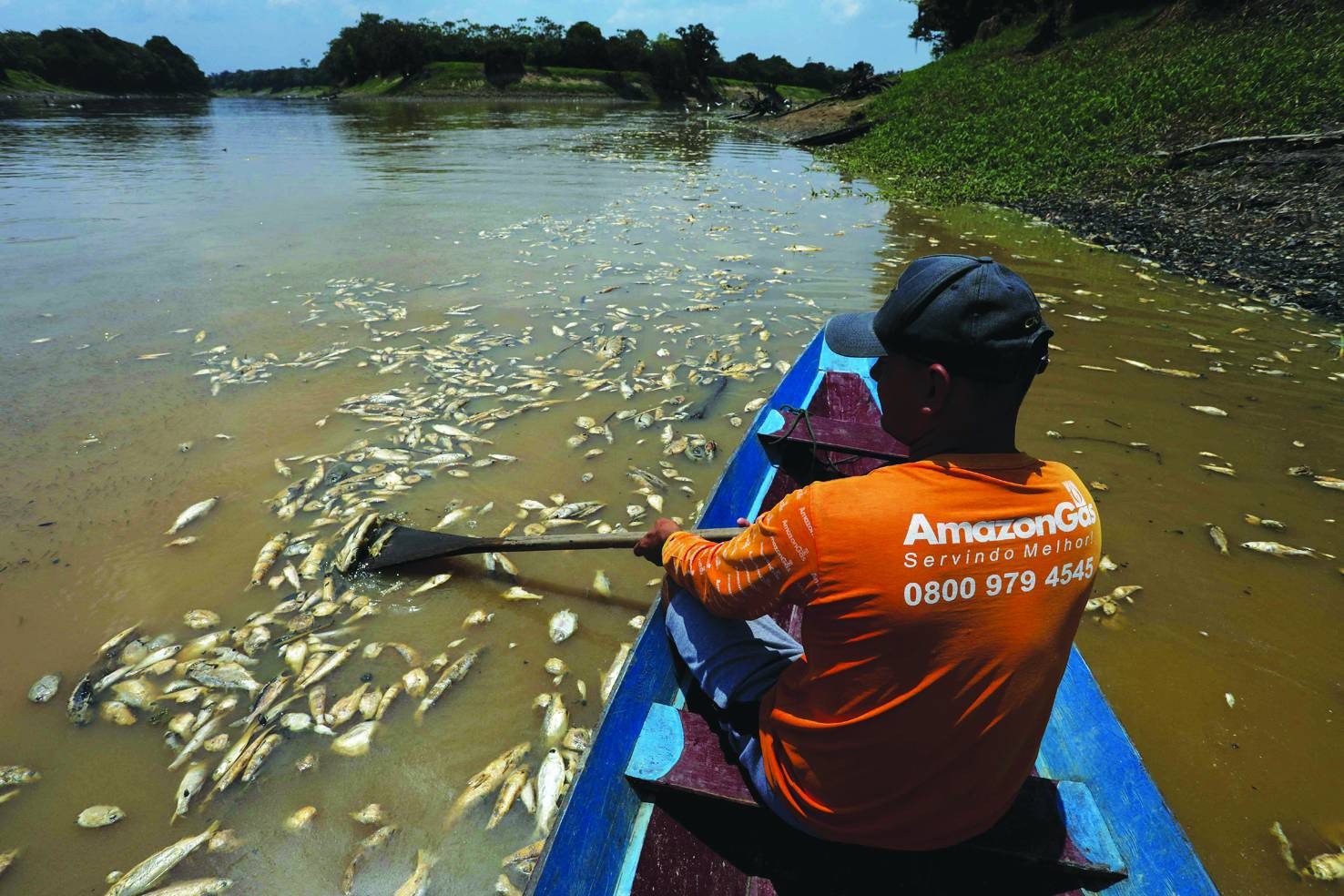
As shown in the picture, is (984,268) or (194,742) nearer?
(984,268)

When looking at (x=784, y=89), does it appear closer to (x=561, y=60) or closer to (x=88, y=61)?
(x=561, y=60)

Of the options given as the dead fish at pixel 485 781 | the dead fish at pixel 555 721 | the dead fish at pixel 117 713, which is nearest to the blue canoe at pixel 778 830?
the dead fish at pixel 555 721

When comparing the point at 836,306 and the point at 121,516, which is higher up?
the point at 836,306

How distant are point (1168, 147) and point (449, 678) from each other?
61.2ft

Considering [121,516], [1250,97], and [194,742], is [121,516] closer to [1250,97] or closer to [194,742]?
[194,742]

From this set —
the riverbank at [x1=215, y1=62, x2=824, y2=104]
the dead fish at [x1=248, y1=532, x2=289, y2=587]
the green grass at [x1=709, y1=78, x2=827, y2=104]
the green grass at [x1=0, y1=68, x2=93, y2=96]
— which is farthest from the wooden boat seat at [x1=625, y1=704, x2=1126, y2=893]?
the green grass at [x1=0, y1=68, x2=93, y2=96]

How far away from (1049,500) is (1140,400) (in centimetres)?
594

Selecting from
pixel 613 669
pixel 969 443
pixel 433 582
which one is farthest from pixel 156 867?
pixel 969 443

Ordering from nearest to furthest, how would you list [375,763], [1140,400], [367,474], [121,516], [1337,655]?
[375,763]
[1337,655]
[121,516]
[367,474]
[1140,400]

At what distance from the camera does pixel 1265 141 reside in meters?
12.5

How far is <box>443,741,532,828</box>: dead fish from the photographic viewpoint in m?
2.97

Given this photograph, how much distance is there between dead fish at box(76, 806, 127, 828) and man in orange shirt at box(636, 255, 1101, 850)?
3.11 meters

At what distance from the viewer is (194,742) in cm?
321

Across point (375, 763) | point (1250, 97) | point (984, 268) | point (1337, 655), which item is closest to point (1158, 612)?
point (1337, 655)
